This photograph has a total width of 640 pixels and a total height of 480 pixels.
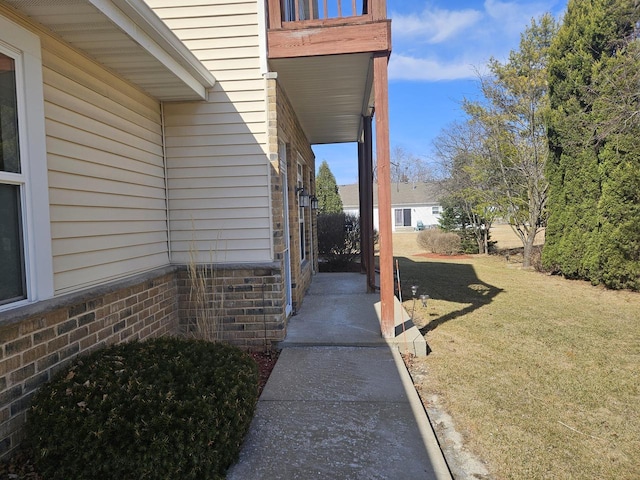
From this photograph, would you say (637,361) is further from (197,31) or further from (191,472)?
(197,31)

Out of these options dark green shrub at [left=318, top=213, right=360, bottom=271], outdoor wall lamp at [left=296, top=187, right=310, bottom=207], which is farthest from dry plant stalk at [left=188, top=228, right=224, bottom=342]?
dark green shrub at [left=318, top=213, right=360, bottom=271]

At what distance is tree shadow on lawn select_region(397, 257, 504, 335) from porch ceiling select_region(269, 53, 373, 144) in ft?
11.5

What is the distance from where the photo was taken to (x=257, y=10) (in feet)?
14.4

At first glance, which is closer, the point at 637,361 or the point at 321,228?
the point at 637,361

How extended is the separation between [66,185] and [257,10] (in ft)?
9.41

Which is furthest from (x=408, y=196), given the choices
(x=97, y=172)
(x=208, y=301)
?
(x=97, y=172)

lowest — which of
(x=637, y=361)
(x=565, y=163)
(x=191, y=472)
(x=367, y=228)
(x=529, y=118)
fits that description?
(x=637, y=361)

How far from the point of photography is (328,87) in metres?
5.64

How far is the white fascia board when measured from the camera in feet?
8.67

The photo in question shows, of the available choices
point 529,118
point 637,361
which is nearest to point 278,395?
point 637,361

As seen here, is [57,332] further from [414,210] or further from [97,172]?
[414,210]

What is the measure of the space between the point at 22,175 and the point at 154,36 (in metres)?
1.49

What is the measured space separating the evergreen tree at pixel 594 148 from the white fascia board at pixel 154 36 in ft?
22.5

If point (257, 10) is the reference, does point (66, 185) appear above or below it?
below
